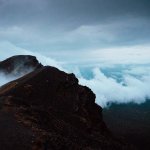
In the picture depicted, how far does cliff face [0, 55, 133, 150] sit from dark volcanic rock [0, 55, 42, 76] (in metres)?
42.9

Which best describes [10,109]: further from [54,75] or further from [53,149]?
[54,75]

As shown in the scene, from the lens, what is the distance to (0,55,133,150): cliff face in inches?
1826

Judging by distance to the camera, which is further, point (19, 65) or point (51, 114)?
point (19, 65)

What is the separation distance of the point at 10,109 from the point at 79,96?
27710 millimetres

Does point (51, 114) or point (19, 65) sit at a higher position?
point (19, 65)

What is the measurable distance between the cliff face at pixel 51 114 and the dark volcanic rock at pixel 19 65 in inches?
1690

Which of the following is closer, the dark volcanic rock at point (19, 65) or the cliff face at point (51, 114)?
the cliff face at point (51, 114)

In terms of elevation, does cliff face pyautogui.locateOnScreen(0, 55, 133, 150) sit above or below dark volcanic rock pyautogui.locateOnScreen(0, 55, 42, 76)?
below

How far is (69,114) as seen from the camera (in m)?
73.2

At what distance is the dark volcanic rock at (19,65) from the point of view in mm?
130250

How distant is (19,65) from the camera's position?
13375 centimetres

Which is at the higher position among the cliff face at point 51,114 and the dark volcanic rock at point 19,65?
the dark volcanic rock at point 19,65

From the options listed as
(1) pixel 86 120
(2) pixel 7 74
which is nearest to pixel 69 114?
(1) pixel 86 120

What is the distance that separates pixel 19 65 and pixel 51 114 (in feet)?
241
